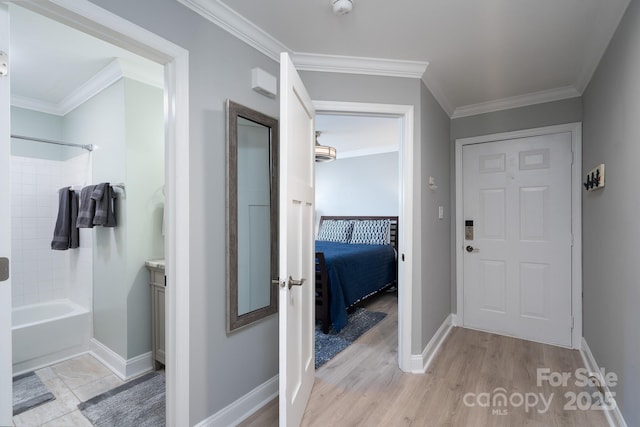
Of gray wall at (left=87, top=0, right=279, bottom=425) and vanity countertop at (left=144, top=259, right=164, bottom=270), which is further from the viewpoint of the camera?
vanity countertop at (left=144, top=259, right=164, bottom=270)

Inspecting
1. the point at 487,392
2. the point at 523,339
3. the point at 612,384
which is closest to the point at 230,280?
the point at 487,392

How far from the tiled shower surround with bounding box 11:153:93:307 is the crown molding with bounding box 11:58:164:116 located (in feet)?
1.63

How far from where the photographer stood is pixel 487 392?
2.06 m

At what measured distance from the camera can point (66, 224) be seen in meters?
2.79

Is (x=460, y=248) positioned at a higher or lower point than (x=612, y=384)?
higher

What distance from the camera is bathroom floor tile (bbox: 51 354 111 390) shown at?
2.29 metres

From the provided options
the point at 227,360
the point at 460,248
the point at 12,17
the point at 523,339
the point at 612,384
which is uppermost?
the point at 12,17

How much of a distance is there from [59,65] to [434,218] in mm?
3200

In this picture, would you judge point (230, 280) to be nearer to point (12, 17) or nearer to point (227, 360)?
point (227, 360)

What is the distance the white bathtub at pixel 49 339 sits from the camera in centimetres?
241

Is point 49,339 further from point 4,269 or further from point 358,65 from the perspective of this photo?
point 358,65

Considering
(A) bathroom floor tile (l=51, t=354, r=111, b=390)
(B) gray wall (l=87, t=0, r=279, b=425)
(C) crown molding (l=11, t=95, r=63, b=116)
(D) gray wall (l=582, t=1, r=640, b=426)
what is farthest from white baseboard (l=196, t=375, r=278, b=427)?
(C) crown molding (l=11, t=95, r=63, b=116)

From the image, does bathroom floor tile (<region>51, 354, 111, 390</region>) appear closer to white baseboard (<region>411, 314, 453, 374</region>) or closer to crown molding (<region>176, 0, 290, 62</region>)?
white baseboard (<region>411, 314, 453, 374</region>)

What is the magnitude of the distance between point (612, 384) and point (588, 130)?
184 centimetres
